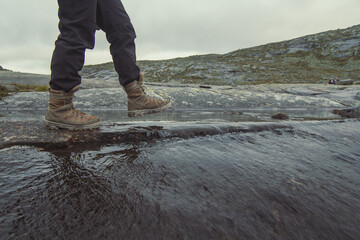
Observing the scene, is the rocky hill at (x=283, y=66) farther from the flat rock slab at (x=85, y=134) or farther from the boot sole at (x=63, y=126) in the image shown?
the boot sole at (x=63, y=126)

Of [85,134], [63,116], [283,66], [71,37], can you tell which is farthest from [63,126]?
[283,66]

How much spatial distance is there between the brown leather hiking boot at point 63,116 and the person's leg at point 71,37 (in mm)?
117

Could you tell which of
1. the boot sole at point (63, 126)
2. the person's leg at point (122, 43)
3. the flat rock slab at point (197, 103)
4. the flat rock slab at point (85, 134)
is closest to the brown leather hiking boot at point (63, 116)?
the boot sole at point (63, 126)

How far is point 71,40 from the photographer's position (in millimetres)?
2100

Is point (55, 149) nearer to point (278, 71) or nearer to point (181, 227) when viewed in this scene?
point (181, 227)

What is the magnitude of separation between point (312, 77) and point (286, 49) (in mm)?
28639

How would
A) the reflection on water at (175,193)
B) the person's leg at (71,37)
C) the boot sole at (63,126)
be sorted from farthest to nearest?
the boot sole at (63,126)
the person's leg at (71,37)
the reflection on water at (175,193)

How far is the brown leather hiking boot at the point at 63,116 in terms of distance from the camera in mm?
2227

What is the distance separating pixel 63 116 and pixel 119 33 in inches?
44.8

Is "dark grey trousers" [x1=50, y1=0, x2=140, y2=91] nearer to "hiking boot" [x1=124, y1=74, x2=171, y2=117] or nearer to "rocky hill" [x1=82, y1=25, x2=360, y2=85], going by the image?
"hiking boot" [x1=124, y1=74, x2=171, y2=117]

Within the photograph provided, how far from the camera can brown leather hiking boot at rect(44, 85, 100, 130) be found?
2227mm

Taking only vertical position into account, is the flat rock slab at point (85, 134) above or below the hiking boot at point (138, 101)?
below

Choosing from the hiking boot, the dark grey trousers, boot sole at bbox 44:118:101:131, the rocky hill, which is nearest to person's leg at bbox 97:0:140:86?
the dark grey trousers

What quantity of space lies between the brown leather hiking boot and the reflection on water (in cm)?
51
